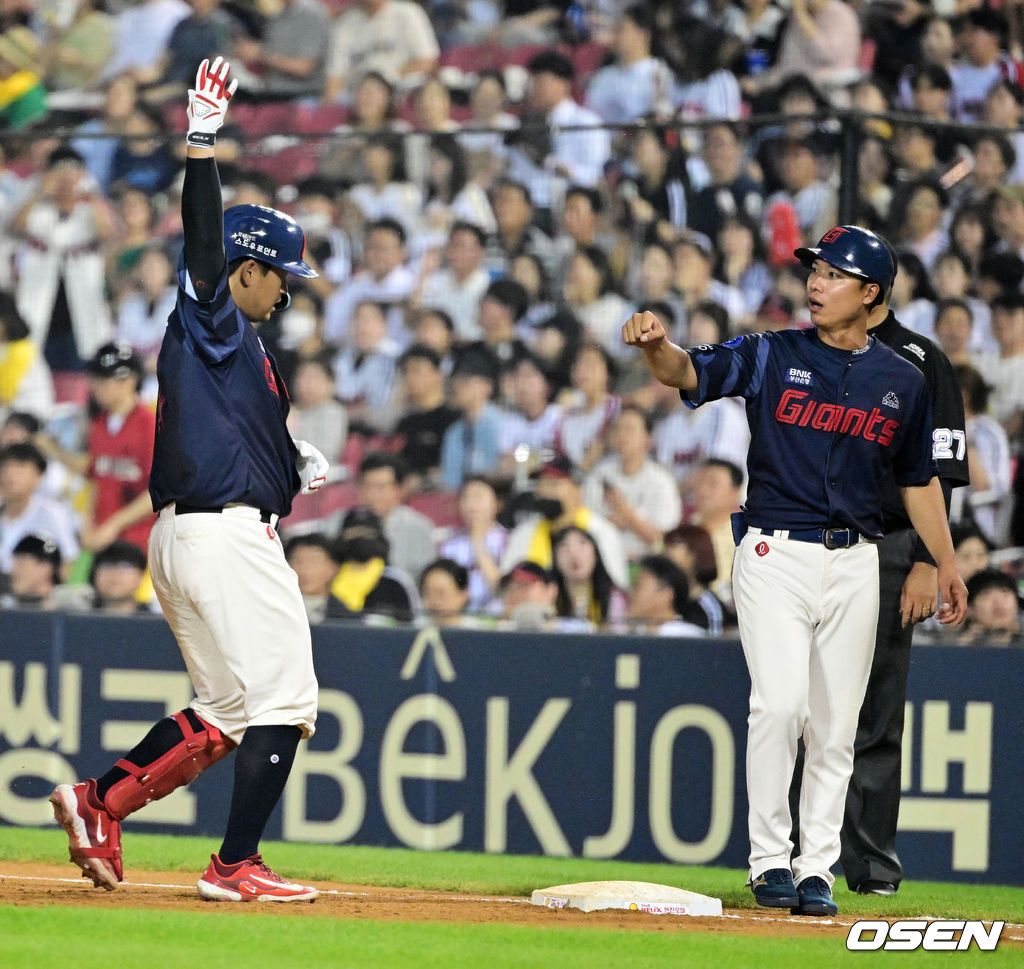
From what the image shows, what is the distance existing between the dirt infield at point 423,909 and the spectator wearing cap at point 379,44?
276 inches

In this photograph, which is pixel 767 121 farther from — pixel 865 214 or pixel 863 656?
pixel 863 656

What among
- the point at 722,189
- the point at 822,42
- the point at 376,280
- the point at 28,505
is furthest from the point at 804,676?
the point at 822,42

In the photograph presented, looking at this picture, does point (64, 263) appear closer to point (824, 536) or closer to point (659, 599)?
point (659, 599)

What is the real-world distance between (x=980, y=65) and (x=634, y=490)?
4.29 metres

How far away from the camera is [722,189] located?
7770 mm

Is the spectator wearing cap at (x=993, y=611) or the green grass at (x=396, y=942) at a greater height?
the spectator wearing cap at (x=993, y=611)

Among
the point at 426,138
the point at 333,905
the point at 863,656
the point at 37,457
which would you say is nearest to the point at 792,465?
the point at 863,656

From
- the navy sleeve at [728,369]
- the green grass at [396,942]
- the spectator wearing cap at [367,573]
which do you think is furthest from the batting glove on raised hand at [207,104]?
the spectator wearing cap at [367,573]

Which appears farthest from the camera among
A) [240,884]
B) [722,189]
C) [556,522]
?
[722,189]

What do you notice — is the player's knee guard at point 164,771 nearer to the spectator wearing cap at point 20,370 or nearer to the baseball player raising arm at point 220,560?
the baseball player raising arm at point 220,560

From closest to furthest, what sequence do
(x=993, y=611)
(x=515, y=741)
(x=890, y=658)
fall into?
(x=890, y=658)
(x=993, y=611)
(x=515, y=741)

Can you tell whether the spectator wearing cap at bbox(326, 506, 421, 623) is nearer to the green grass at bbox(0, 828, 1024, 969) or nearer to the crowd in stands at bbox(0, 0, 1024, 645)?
the crowd in stands at bbox(0, 0, 1024, 645)

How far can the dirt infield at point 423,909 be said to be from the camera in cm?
476

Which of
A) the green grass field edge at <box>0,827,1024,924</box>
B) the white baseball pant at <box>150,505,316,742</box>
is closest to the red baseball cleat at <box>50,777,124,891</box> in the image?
the white baseball pant at <box>150,505,316,742</box>
